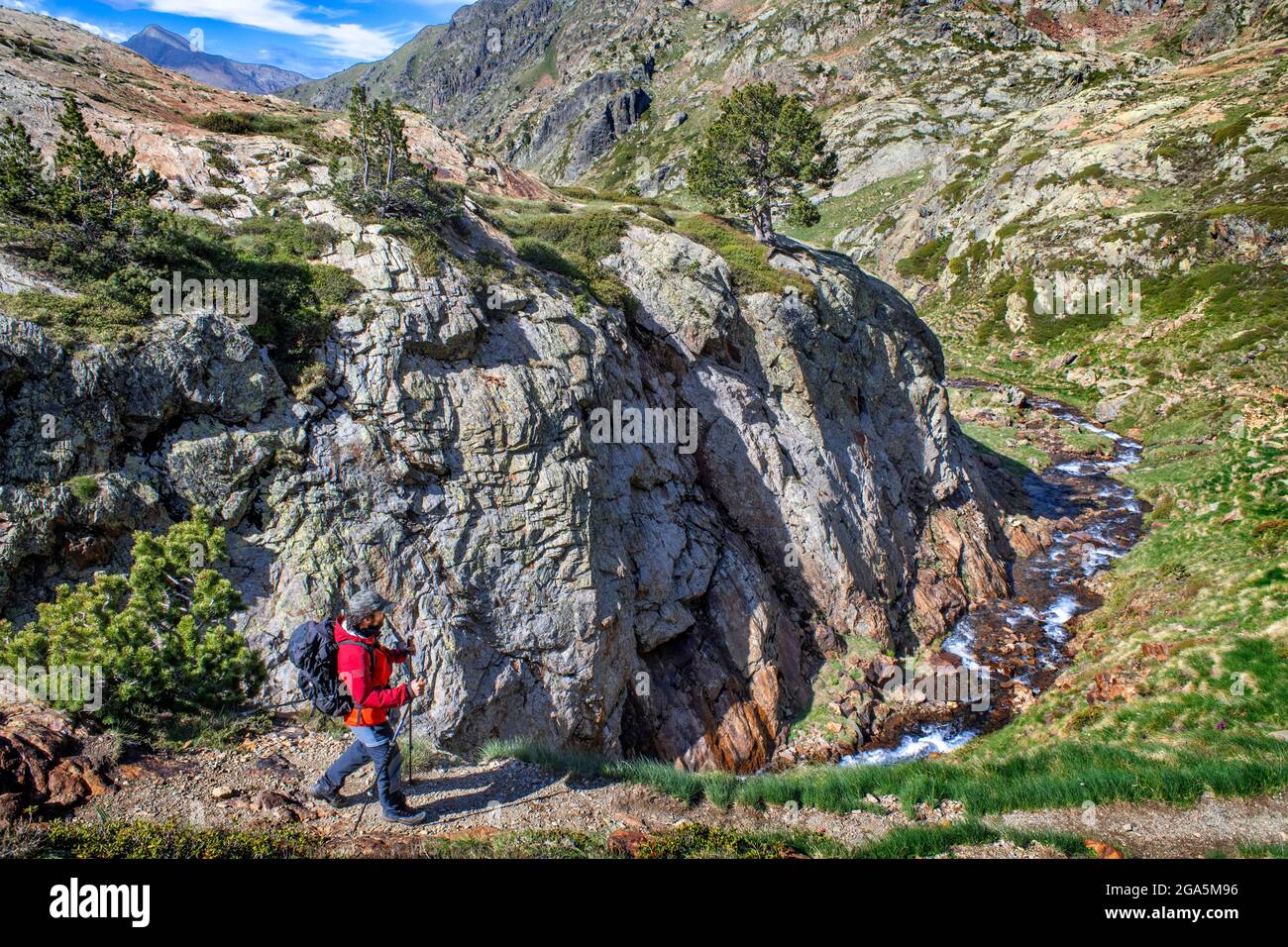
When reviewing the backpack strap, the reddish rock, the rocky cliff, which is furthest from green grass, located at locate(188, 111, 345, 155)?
the reddish rock

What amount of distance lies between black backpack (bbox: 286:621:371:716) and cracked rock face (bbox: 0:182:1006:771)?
4.73 metres

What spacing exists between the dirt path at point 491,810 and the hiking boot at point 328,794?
0.43 feet

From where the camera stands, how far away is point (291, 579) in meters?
14.1

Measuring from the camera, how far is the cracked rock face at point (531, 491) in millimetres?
13398

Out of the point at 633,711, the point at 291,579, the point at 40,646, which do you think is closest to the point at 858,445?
the point at 633,711

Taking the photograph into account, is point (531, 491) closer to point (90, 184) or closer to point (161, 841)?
point (161, 841)

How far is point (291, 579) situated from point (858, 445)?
81.2ft

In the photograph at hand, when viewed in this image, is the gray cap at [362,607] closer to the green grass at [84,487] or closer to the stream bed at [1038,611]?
the green grass at [84,487]
